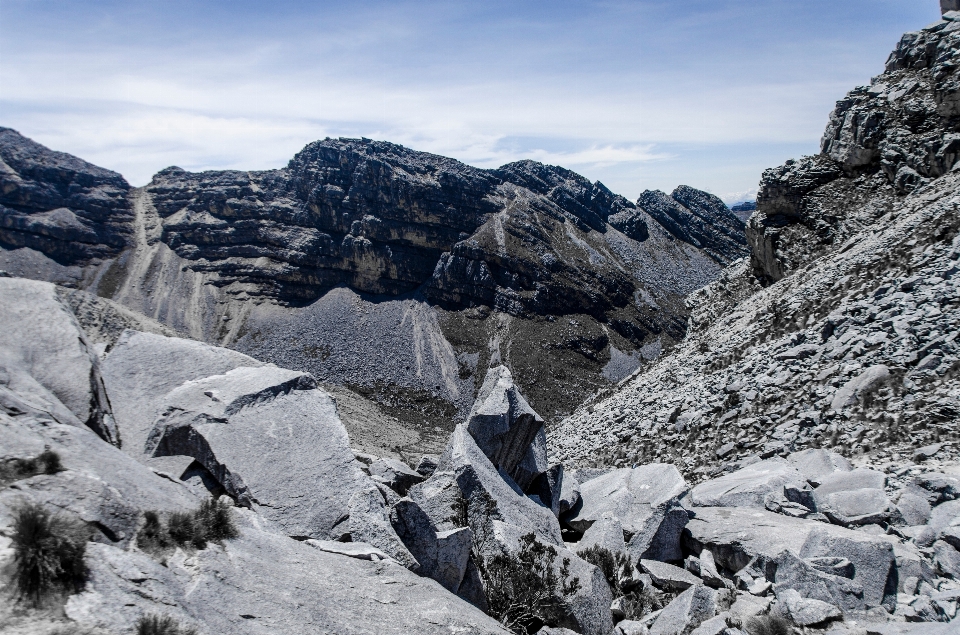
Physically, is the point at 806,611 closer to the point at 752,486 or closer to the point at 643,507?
the point at 643,507

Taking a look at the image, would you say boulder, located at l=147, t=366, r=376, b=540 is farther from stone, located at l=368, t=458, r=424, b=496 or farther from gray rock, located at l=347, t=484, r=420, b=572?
stone, located at l=368, t=458, r=424, b=496

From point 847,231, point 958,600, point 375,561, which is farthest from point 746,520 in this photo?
point 847,231

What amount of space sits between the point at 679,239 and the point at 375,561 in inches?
5201

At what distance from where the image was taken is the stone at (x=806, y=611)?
25.4ft

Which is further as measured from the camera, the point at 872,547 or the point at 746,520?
the point at 746,520

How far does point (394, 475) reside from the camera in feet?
39.9

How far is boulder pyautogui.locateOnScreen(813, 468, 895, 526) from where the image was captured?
10547mm

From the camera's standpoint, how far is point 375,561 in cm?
706

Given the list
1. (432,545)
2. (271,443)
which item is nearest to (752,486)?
(432,545)

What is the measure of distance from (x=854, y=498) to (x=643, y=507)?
428 centimetres

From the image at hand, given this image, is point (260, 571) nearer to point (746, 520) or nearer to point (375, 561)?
point (375, 561)

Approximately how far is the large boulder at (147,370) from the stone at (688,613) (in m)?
9.37

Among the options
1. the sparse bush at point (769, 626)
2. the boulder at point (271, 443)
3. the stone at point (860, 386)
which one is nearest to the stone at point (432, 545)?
the boulder at point (271, 443)

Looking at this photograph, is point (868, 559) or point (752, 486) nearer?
point (868, 559)
